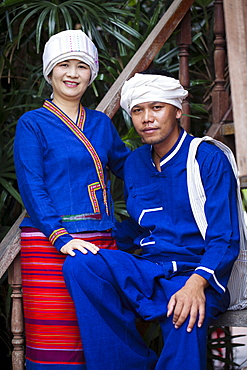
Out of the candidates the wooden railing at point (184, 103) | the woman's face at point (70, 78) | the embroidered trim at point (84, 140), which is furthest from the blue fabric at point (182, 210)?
the woman's face at point (70, 78)

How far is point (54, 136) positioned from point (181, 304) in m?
0.85

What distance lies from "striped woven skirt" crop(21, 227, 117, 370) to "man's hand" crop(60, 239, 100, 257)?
122mm

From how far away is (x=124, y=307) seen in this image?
7.08 feet

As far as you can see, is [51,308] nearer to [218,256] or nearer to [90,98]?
[218,256]

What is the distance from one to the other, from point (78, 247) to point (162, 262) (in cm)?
35

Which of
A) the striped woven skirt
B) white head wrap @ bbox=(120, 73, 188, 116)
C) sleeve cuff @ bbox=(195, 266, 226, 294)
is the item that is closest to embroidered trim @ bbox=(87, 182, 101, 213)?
the striped woven skirt

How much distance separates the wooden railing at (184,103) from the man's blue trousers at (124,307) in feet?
0.92

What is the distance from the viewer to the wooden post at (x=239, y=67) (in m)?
1.23

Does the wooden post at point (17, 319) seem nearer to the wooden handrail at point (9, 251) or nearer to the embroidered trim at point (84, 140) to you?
the wooden handrail at point (9, 251)

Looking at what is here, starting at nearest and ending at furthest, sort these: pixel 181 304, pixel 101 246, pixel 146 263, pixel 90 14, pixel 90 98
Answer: pixel 181 304 → pixel 146 263 → pixel 101 246 → pixel 90 14 → pixel 90 98

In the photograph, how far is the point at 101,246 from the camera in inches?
93.0

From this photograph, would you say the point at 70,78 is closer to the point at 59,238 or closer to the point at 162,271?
the point at 59,238

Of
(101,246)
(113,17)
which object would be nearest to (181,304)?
(101,246)

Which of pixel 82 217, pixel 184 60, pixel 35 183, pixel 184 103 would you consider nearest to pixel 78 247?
pixel 82 217
